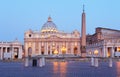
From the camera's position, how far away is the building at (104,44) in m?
149

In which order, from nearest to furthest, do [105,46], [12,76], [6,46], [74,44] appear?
[12,76] → [105,46] → [6,46] → [74,44]

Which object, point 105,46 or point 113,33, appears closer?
point 105,46

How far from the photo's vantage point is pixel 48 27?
19325 cm

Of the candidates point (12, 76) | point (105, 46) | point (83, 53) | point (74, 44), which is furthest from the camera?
point (74, 44)

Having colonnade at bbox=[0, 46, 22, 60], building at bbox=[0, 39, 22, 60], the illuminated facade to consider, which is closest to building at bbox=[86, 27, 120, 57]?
the illuminated facade

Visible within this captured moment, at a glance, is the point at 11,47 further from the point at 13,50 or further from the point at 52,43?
the point at 52,43

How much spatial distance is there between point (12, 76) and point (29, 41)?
148461 millimetres

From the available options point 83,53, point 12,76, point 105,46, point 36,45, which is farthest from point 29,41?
point 12,76

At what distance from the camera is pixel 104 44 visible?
5856 inches

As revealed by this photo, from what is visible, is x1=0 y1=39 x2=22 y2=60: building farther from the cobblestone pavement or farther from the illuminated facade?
the cobblestone pavement

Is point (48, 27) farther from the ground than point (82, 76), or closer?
farther from the ground

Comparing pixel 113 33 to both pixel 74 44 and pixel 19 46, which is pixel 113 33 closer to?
pixel 74 44

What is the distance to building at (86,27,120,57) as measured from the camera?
149 metres

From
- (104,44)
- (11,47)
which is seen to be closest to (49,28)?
(11,47)
